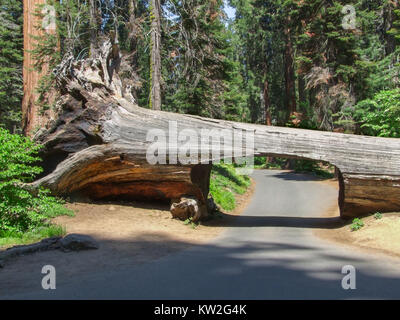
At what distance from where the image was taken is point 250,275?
16.1 ft

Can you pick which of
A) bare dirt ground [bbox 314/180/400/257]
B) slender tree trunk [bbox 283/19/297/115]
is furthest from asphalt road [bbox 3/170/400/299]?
slender tree trunk [bbox 283/19/297/115]

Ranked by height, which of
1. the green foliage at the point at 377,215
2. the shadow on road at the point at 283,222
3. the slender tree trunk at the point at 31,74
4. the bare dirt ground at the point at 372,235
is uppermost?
the slender tree trunk at the point at 31,74

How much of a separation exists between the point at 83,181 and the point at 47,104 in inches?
247

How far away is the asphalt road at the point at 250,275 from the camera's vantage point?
4.12 m

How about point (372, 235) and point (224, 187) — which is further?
point (224, 187)

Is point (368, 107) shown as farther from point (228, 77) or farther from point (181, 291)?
point (181, 291)

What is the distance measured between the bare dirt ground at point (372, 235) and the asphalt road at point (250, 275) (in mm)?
513

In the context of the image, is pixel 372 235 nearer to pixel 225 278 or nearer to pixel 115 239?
pixel 225 278

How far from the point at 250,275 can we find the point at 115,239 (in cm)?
349

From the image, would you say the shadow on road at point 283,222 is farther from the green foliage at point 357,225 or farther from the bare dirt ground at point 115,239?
the green foliage at point 357,225

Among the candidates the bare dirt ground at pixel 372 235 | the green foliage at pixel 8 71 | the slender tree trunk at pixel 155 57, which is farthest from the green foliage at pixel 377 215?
the green foliage at pixel 8 71

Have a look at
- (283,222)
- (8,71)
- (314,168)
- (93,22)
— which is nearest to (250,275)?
(283,222)

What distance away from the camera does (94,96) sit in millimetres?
10359

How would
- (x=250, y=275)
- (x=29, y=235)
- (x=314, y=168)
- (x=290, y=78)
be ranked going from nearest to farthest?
(x=250, y=275), (x=29, y=235), (x=314, y=168), (x=290, y=78)
